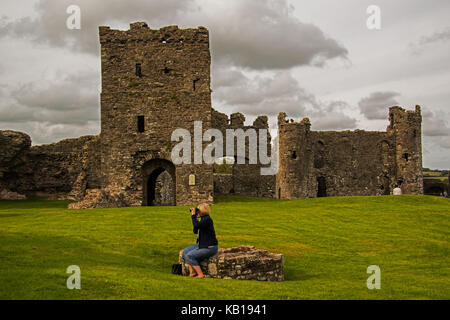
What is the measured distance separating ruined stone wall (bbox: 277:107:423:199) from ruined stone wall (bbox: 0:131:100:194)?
2369 centimetres

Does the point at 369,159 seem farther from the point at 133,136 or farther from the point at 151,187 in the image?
the point at 133,136

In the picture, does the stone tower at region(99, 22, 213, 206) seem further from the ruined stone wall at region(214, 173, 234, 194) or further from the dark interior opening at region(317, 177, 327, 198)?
the dark interior opening at region(317, 177, 327, 198)

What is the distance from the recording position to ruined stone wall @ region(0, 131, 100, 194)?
A: 34625 millimetres

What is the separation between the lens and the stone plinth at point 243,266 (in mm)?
10766

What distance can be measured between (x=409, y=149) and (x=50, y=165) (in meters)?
37.8

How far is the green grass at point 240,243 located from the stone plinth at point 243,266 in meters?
0.59

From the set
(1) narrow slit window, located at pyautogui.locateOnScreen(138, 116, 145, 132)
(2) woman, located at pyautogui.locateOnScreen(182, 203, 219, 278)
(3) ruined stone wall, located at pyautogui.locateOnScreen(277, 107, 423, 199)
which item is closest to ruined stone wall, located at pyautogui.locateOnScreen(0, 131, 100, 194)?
(1) narrow slit window, located at pyautogui.locateOnScreen(138, 116, 145, 132)

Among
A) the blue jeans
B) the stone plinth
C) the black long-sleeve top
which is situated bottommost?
the stone plinth

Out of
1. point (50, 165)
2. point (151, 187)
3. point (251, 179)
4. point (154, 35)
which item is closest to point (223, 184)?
point (251, 179)

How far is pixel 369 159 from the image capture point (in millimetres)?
51969

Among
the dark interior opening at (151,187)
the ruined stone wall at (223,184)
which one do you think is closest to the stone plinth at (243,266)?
the dark interior opening at (151,187)

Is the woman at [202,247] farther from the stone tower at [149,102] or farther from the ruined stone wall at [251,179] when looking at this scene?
the ruined stone wall at [251,179]

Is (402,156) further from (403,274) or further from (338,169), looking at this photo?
(403,274)

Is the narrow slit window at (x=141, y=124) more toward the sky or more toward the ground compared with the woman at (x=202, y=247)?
more toward the sky
